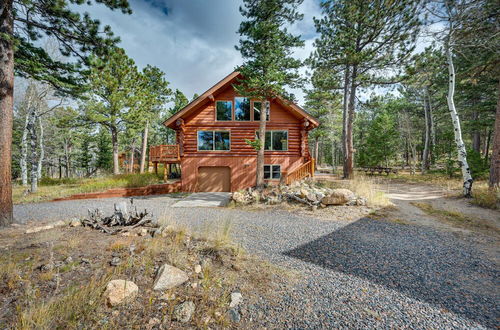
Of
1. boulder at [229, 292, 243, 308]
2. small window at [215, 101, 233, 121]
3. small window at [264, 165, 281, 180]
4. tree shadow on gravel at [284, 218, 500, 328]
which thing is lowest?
tree shadow on gravel at [284, 218, 500, 328]

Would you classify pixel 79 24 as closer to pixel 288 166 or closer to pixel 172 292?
pixel 172 292

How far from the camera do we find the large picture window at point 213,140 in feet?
42.2

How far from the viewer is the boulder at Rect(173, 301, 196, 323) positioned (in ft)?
6.51

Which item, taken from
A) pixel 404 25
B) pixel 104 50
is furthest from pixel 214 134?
pixel 404 25

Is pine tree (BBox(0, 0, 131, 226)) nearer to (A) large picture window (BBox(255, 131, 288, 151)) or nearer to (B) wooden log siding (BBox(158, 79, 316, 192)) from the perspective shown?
A: (B) wooden log siding (BBox(158, 79, 316, 192))

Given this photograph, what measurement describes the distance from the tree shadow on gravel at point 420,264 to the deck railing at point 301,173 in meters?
5.72

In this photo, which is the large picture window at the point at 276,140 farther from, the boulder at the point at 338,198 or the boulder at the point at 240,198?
the boulder at the point at 338,198

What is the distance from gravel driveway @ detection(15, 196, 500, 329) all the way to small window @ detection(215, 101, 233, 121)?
29.5 ft

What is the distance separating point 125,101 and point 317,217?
657 inches

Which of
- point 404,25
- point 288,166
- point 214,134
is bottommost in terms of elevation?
point 288,166

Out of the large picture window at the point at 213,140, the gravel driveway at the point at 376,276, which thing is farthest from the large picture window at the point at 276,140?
the gravel driveway at the point at 376,276

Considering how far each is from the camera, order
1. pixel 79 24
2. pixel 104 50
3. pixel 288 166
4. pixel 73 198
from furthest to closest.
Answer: pixel 288 166, pixel 73 198, pixel 104 50, pixel 79 24

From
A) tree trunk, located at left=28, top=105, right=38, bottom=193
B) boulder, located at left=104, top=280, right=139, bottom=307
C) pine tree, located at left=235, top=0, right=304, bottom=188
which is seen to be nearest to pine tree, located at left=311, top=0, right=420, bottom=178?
pine tree, located at left=235, top=0, right=304, bottom=188

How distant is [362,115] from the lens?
34.8m
